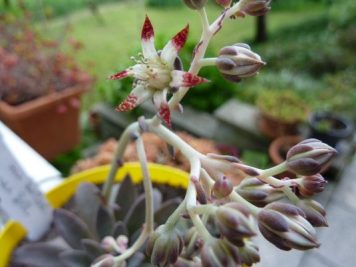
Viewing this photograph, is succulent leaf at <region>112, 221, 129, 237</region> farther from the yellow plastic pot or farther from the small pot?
the small pot

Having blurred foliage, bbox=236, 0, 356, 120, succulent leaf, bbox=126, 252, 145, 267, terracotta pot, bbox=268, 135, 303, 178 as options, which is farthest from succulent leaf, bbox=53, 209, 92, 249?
blurred foliage, bbox=236, 0, 356, 120

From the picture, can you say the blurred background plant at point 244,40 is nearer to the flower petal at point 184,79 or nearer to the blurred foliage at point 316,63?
the blurred foliage at point 316,63

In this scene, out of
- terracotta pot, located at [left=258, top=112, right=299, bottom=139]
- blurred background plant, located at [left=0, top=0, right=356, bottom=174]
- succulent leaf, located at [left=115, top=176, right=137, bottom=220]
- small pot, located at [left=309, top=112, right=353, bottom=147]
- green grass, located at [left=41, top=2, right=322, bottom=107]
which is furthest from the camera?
green grass, located at [left=41, top=2, right=322, bottom=107]

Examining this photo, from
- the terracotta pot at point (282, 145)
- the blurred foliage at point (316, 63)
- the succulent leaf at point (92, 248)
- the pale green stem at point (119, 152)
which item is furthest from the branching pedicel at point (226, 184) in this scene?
the blurred foliage at point (316, 63)

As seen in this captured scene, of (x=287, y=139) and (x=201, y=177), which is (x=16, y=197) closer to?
(x=201, y=177)

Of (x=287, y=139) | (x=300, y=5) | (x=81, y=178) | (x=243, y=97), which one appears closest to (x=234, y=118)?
(x=287, y=139)

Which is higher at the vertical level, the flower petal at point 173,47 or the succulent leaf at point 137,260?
the flower petal at point 173,47

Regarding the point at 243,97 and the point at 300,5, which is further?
the point at 300,5
